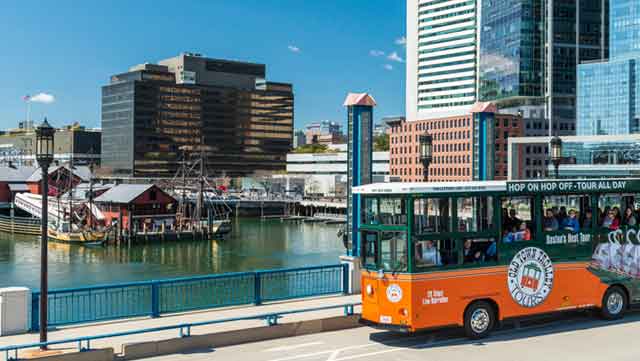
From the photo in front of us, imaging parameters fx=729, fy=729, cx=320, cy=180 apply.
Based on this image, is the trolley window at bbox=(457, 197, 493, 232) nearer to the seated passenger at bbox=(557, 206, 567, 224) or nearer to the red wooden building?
the seated passenger at bbox=(557, 206, 567, 224)

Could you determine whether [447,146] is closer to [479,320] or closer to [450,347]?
[479,320]

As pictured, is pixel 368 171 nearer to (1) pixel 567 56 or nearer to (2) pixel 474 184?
(2) pixel 474 184

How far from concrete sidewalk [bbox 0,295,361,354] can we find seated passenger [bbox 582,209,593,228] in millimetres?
6531

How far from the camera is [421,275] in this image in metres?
16.8

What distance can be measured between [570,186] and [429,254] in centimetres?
487

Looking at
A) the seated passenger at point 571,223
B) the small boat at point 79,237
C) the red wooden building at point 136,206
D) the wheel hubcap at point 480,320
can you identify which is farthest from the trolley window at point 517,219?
Answer: the red wooden building at point 136,206

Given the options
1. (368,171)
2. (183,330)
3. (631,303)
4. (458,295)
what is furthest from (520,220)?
(183,330)

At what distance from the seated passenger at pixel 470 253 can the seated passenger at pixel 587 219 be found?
3788 mm

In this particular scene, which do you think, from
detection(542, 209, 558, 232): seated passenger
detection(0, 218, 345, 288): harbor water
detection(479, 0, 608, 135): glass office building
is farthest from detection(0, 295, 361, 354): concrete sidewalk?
detection(479, 0, 608, 135): glass office building

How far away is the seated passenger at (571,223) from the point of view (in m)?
19.3

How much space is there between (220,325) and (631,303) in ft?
38.5

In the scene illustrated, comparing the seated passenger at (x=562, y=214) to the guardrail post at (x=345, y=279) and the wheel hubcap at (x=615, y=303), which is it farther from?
the guardrail post at (x=345, y=279)

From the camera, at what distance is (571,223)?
19.4m

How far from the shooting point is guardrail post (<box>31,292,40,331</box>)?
56.0 feet
